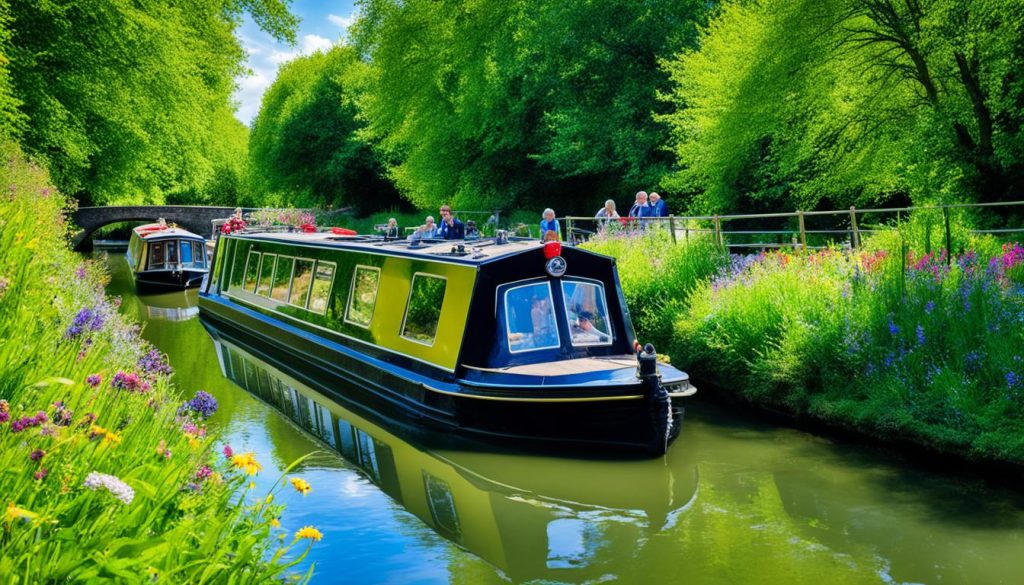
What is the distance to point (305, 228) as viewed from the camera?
18000 millimetres

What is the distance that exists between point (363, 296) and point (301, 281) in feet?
9.27

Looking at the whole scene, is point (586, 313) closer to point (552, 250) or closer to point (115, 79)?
point (552, 250)


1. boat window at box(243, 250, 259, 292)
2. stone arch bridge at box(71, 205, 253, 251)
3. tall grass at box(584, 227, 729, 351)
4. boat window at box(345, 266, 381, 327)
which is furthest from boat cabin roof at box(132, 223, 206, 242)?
tall grass at box(584, 227, 729, 351)

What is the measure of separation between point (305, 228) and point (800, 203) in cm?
1099

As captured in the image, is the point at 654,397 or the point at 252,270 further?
the point at 252,270

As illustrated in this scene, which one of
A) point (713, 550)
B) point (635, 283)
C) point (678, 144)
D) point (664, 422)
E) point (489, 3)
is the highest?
point (489, 3)

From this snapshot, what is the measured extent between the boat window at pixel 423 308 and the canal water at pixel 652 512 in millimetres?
1246

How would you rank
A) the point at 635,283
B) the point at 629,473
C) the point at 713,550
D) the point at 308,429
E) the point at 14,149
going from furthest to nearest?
the point at 14,149 → the point at 635,283 → the point at 308,429 → the point at 629,473 → the point at 713,550

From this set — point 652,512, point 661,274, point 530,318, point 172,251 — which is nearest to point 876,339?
point 652,512

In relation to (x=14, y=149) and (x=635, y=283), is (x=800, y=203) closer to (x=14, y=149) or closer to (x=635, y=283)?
(x=635, y=283)

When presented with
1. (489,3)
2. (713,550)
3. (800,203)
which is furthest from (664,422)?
(489,3)

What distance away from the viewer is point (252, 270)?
56.2 feet

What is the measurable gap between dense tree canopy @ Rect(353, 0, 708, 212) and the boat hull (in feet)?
44.5

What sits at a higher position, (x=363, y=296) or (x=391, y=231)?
(x=391, y=231)
